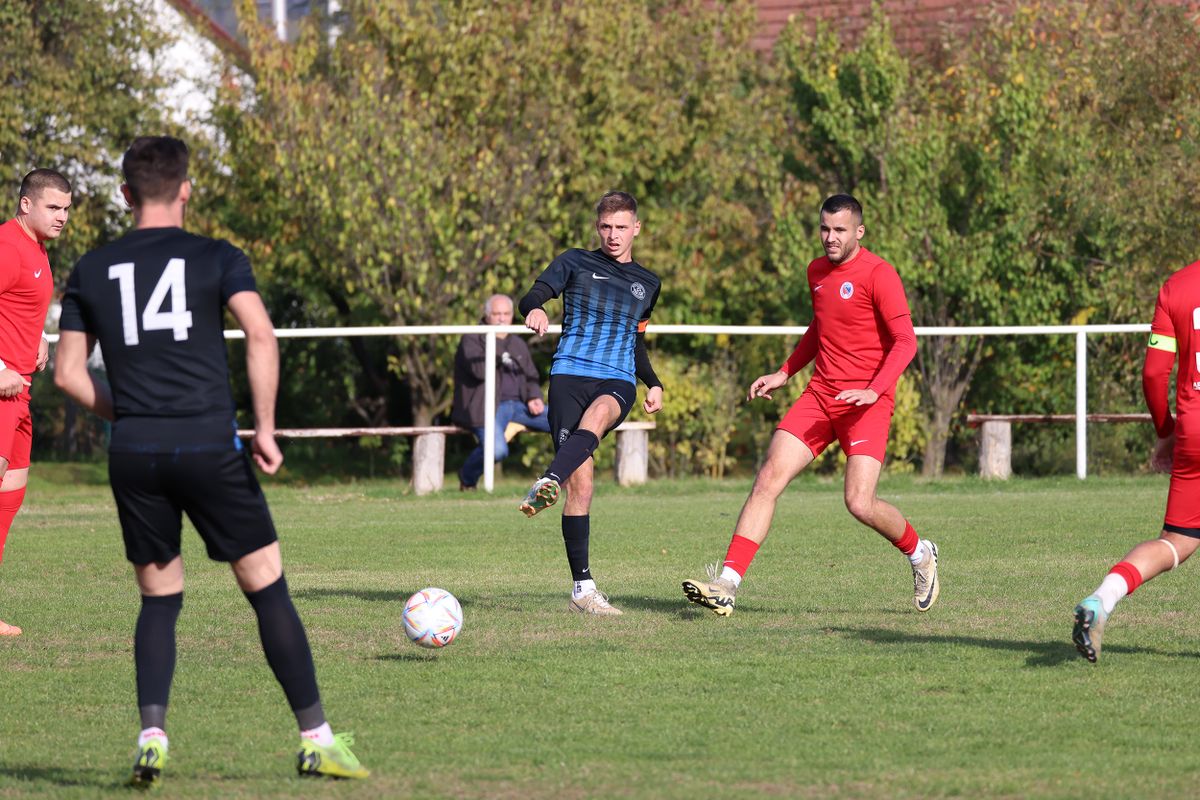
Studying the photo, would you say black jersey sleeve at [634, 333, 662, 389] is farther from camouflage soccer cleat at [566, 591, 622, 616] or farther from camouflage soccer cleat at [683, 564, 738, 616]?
camouflage soccer cleat at [683, 564, 738, 616]

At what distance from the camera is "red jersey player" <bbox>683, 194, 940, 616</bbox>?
8.57m

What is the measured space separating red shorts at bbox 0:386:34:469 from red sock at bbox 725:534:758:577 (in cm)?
373

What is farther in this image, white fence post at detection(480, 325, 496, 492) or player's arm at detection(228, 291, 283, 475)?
white fence post at detection(480, 325, 496, 492)

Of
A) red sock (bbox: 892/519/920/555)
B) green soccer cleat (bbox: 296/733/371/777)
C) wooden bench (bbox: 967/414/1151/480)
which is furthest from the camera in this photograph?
wooden bench (bbox: 967/414/1151/480)

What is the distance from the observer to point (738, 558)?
8641 millimetres

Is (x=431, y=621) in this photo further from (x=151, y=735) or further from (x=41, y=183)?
(x=41, y=183)

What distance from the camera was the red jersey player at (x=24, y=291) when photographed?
8500 millimetres

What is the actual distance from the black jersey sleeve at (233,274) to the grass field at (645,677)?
153cm

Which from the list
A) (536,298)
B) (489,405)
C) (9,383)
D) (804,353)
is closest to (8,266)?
(9,383)

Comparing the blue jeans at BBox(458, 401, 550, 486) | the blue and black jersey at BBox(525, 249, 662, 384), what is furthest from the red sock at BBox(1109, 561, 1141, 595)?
the blue jeans at BBox(458, 401, 550, 486)

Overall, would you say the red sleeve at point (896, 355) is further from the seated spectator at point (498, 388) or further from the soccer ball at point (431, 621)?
the seated spectator at point (498, 388)

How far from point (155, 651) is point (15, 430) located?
383 cm

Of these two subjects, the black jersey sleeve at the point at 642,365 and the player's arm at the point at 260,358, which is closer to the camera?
the player's arm at the point at 260,358

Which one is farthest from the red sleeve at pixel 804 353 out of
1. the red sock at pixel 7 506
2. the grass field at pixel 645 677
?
the red sock at pixel 7 506
